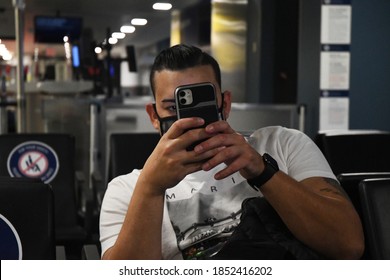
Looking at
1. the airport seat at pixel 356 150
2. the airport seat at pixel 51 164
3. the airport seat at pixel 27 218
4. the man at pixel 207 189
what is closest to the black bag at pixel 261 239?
the man at pixel 207 189

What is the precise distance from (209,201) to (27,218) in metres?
0.36

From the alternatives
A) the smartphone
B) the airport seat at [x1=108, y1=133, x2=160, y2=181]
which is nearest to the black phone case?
the smartphone

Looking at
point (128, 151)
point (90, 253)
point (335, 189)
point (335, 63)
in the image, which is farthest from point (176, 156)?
point (335, 63)

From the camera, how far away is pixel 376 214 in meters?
1.18

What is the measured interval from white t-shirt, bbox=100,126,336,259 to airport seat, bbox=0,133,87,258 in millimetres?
1759

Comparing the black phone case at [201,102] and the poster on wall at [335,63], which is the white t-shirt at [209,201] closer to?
the black phone case at [201,102]

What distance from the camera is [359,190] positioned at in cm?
121

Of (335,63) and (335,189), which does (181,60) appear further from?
(335,63)

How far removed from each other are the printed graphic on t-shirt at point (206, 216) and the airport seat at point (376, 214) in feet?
0.68

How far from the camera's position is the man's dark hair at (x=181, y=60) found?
1.24 meters

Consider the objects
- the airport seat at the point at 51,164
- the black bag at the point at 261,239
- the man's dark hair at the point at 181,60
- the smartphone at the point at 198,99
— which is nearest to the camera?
the smartphone at the point at 198,99
